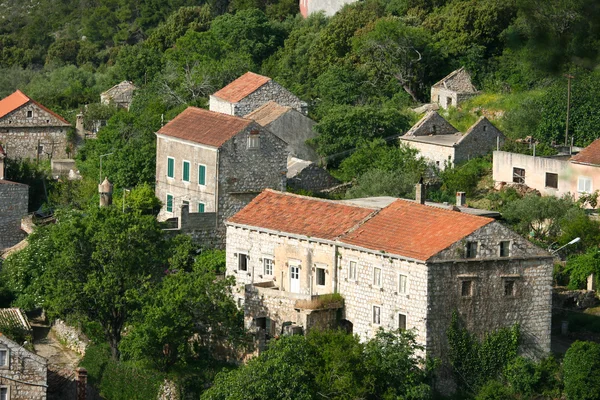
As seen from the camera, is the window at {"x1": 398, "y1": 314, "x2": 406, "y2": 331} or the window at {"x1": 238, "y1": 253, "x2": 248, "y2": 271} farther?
the window at {"x1": 238, "y1": 253, "x2": 248, "y2": 271}

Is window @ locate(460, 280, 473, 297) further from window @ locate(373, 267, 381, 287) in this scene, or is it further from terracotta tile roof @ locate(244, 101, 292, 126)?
terracotta tile roof @ locate(244, 101, 292, 126)

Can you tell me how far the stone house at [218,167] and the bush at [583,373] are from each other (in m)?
Answer: 15.3

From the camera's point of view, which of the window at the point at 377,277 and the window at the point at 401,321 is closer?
the window at the point at 401,321

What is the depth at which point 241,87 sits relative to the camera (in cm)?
7512

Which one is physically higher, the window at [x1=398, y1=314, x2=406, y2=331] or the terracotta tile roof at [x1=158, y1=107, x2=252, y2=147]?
the terracotta tile roof at [x1=158, y1=107, x2=252, y2=147]

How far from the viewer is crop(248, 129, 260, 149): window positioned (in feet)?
211

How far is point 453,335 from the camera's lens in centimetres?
5253

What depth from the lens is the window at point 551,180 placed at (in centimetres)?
6625

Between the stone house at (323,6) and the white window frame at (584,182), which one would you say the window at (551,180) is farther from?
the stone house at (323,6)

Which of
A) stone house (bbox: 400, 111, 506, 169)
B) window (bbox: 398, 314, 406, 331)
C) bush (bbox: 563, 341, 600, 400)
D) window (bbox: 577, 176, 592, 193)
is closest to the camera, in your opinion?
bush (bbox: 563, 341, 600, 400)

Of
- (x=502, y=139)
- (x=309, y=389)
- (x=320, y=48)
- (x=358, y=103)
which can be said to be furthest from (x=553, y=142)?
(x=309, y=389)

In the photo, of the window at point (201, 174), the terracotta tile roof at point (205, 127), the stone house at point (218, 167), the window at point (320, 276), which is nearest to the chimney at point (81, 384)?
the window at point (320, 276)

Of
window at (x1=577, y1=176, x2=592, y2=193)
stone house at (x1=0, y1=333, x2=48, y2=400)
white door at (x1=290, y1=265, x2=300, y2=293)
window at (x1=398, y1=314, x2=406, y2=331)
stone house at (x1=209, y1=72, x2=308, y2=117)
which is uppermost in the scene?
stone house at (x1=209, y1=72, x2=308, y2=117)

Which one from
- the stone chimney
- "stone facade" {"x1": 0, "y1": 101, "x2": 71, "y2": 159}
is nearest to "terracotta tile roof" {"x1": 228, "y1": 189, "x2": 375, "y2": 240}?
the stone chimney
